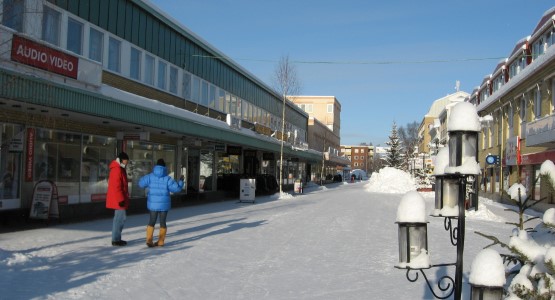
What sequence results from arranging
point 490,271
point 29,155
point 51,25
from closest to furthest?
point 490,271
point 29,155
point 51,25

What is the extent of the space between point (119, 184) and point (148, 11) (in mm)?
10828

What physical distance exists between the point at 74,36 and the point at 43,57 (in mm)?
4184

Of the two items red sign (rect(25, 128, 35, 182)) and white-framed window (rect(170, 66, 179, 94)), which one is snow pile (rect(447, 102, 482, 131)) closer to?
red sign (rect(25, 128, 35, 182))

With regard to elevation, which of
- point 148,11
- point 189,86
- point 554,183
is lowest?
point 554,183

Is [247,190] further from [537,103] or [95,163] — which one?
[537,103]

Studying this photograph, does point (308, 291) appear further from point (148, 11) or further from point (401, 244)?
point (148, 11)

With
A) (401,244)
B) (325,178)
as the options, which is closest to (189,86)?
(401,244)

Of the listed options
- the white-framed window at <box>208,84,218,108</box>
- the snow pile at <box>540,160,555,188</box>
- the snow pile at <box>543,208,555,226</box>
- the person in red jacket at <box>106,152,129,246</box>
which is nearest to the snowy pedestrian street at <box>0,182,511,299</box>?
the person in red jacket at <box>106,152,129,246</box>

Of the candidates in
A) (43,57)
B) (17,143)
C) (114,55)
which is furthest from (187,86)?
(43,57)

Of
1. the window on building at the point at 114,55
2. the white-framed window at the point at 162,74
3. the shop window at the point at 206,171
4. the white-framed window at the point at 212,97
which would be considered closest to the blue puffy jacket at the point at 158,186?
→ the window on building at the point at 114,55

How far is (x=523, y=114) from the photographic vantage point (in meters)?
27.9

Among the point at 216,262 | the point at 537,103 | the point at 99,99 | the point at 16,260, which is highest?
the point at 537,103

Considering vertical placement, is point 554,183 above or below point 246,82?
below

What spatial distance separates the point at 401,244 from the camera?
3.95 metres
